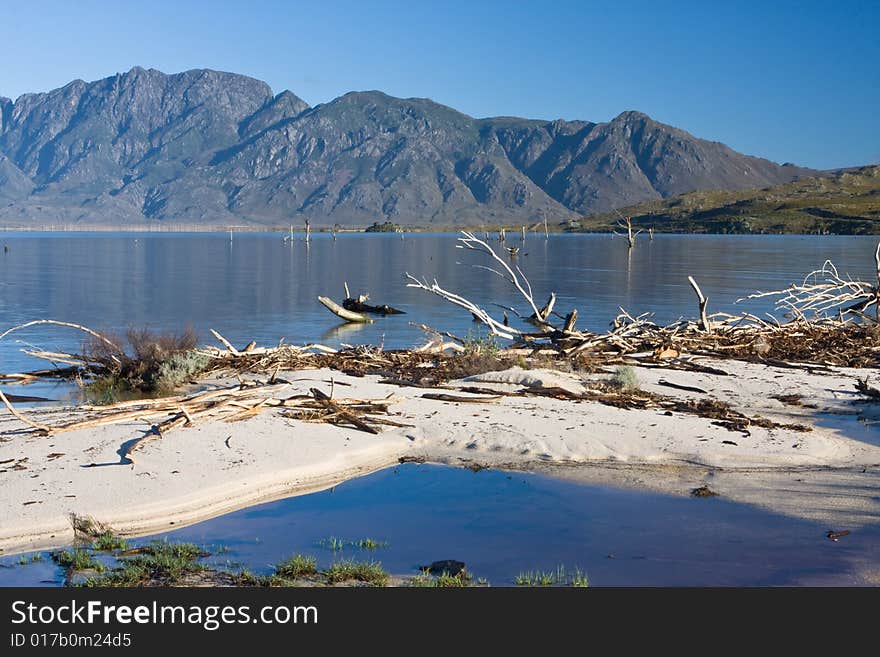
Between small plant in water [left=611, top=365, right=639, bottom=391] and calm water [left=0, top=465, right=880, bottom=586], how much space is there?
534cm

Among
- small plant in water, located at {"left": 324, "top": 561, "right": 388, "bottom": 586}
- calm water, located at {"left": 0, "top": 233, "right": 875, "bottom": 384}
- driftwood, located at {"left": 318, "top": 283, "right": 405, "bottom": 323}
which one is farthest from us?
driftwood, located at {"left": 318, "top": 283, "right": 405, "bottom": 323}

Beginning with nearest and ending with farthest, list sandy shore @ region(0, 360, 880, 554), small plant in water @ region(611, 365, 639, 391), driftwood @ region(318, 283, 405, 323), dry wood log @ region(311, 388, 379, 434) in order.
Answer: sandy shore @ region(0, 360, 880, 554)
dry wood log @ region(311, 388, 379, 434)
small plant in water @ region(611, 365, 639, 391)
driftwood @ region(318, 283, 405, 323)

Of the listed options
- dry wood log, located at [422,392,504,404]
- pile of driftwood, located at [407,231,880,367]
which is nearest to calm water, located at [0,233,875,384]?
pile of driftwood, located at [407,231,880,367]

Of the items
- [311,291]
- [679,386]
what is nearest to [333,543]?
[679,386]

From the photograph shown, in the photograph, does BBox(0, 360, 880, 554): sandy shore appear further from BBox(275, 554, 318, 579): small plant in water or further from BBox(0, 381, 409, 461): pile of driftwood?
BBox(275, 554, 318, 579): small plant in water

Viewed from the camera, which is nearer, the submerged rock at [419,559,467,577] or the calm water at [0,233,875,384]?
the submerged rock at [419,559,467,577]

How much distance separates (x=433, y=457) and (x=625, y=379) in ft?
17.4

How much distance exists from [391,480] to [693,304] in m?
33.1

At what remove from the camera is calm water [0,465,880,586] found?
25.5 feet

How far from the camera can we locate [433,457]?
1188 cm

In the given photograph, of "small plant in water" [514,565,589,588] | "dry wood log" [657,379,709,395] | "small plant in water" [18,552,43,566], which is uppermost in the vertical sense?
"dry wood log" [657,379,709,395]

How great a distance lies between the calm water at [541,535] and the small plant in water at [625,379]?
534 cm

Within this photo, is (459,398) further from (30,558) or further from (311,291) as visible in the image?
(311,291)
